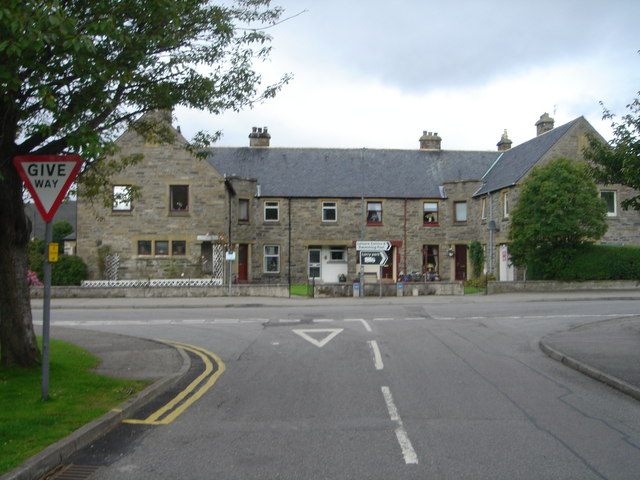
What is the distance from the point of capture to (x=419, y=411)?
7.66m

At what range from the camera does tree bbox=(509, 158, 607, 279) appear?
27953mm

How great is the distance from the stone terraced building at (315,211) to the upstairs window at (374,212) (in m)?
0.06

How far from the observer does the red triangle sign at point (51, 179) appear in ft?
24.7

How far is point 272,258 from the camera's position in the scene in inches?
1495

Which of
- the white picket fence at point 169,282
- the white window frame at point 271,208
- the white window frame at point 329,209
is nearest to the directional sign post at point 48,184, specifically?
the white picket fence at point 169,282

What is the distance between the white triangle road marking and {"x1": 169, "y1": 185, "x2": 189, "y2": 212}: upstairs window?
62.4 ft

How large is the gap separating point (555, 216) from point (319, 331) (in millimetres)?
16640

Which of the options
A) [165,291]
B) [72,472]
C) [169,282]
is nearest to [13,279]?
[72,472]

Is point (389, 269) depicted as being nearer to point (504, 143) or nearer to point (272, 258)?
point (272, 258)

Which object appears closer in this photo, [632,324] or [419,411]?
[419,411]

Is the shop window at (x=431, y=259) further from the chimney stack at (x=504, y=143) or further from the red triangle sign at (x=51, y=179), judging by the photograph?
the red triangle sign at (x=51, y=179)

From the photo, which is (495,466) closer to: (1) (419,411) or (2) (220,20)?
(1) (419,411)

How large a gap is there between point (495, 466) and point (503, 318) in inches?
553

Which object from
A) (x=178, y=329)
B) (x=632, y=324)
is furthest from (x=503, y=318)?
(x=178, y=329)
